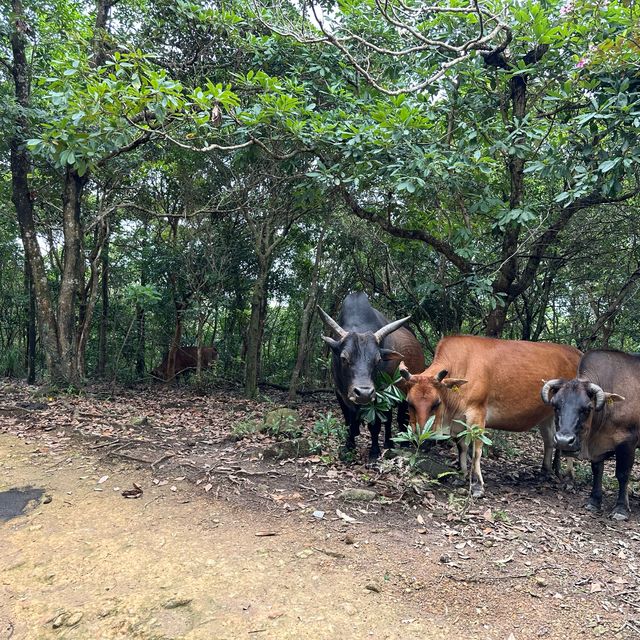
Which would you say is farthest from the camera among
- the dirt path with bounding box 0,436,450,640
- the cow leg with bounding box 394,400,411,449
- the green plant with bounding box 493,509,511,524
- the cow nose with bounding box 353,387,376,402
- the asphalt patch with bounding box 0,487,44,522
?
the cow leg with bounding box 394,400,411,449

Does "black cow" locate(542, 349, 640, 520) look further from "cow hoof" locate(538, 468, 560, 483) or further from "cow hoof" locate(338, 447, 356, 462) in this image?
"cow hoof" locate(338, 447, 356, 462)

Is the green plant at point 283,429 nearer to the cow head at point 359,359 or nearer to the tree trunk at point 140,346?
the cow head at point 359,359

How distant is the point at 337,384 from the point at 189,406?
420 cm

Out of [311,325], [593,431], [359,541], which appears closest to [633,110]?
[593,431]

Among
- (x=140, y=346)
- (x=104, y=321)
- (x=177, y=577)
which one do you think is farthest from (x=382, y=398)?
(x=104, y=321)

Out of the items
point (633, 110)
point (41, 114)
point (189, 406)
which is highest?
point (41, 114)

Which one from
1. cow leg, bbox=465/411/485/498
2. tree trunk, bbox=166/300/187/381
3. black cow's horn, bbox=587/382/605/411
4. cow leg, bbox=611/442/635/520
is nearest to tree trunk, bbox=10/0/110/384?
tree trunk, bbox=166/300/187/381

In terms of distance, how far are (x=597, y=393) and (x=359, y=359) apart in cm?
239

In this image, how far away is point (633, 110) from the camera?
17.0 ft

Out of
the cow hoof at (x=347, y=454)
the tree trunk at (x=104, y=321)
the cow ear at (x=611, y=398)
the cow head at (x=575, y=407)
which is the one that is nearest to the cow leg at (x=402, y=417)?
the cow hoof at (x=347, y=454)

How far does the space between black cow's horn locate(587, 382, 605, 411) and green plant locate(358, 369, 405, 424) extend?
6.25ft

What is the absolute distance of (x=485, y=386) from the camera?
18.6 ft

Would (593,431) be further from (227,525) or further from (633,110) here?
(227,525)

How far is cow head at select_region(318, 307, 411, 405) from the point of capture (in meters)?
5.50
